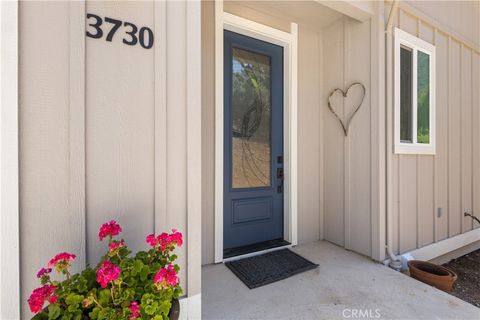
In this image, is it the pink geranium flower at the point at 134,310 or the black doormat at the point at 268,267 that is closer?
the pink geranium flower at the point at 134,310

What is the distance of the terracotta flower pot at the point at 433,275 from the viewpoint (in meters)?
2.17

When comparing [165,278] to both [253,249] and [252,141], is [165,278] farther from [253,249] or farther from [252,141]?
[252,141]

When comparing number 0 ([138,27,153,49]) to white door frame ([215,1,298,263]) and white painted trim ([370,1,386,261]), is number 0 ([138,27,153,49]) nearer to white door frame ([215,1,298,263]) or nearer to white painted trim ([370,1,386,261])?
white door frame ([215,1,298,263])

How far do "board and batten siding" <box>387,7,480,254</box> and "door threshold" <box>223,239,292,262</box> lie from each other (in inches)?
47.9

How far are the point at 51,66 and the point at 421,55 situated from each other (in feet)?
11.8

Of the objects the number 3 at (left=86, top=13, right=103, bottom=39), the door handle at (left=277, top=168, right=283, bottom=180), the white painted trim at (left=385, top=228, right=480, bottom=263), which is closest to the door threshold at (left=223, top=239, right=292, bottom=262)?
the door handle at (left=277, top=168, right=283, bottom=180)

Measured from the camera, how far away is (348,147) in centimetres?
281

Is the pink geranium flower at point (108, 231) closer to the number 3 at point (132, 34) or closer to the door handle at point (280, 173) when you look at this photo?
the number 3 at point (132, 34)

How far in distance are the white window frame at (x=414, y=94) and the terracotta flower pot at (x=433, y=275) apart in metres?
A: 1.14

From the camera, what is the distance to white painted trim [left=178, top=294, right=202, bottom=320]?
4.84ft

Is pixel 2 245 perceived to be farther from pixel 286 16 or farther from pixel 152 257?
pixel 286 16

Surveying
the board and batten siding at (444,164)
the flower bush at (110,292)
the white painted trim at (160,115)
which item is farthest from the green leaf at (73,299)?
the board and batten siding at (444,164)

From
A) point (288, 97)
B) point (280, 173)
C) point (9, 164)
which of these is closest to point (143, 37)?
point (9, 164)

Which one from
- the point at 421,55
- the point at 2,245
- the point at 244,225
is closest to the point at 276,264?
the point at 244,225
